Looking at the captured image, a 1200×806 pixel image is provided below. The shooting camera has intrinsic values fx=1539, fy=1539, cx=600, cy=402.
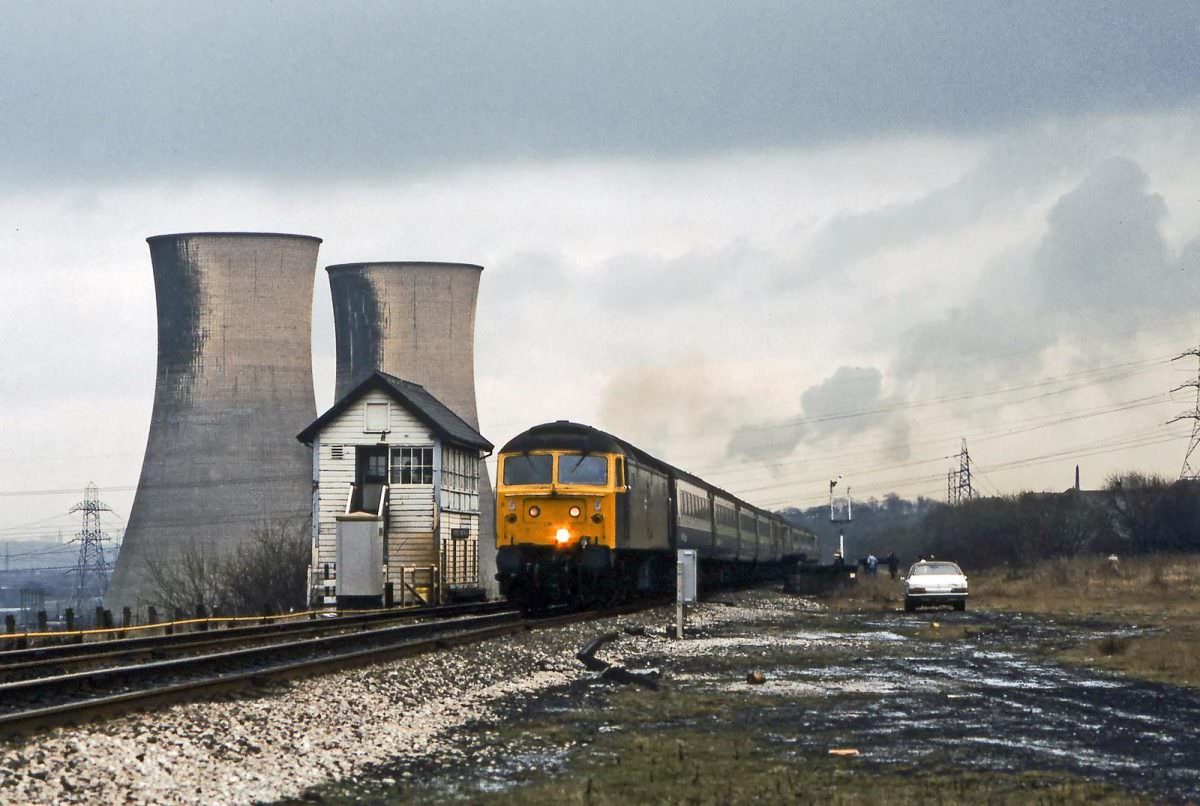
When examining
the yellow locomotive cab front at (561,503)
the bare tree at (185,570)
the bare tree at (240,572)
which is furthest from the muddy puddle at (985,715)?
the bare tree at (185,570)

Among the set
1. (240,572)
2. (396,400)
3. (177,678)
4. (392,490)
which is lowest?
(177,678)

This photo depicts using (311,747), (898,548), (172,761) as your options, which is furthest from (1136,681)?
(898,548)

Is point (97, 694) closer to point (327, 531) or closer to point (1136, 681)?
point (1136, 681)

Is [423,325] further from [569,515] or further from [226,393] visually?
[569,515]

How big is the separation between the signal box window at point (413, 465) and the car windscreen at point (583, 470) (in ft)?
56.9

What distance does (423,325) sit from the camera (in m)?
71.6

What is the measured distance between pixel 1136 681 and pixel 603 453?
46.8 ft

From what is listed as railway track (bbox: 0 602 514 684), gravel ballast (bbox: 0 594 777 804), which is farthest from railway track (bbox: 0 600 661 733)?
railway track (bbox: 0 602 514 684)

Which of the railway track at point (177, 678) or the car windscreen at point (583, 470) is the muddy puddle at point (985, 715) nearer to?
the railway track at point (177, 678)

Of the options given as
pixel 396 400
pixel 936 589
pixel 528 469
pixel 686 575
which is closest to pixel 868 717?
pixel 686 575

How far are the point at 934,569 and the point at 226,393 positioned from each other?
41.1 meters

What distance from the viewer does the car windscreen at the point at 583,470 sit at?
1144 inches

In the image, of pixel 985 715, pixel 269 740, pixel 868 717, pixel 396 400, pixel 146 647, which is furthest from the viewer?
pixel 396 400

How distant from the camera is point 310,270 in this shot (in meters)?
70.0
